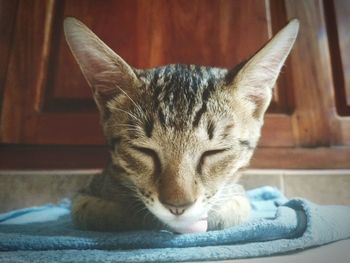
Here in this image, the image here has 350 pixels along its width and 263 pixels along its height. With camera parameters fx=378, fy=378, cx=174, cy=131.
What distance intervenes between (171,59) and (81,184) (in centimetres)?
40

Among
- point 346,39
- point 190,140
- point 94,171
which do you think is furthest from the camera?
point 94,171

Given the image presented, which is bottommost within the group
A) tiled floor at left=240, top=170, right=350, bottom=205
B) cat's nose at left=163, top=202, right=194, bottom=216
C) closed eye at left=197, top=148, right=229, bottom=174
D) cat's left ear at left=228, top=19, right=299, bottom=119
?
tiled floor at left=240, top=170, right=350, bottom=205

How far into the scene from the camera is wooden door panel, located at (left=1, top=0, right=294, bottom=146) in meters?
0.91

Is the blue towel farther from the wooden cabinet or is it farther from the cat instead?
the wooden cabinet

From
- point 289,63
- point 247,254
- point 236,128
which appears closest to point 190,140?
point 236,128

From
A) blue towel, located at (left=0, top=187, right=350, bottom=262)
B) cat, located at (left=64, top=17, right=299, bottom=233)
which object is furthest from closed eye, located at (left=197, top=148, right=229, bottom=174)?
blue towel, located at (left=0, top=187, right=350, bottom=262)

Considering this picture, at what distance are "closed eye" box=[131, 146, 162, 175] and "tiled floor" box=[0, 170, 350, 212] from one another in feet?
1.26

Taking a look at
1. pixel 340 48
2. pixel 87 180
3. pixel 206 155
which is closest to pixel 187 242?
pixel 206 155

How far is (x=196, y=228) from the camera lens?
63cm

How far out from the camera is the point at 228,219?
683mm

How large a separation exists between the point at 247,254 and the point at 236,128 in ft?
0.76

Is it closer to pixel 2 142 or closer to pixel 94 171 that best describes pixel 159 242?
pixel 94 171

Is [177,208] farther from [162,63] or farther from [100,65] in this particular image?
[162,63]

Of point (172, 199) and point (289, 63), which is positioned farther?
point (289, 63)
